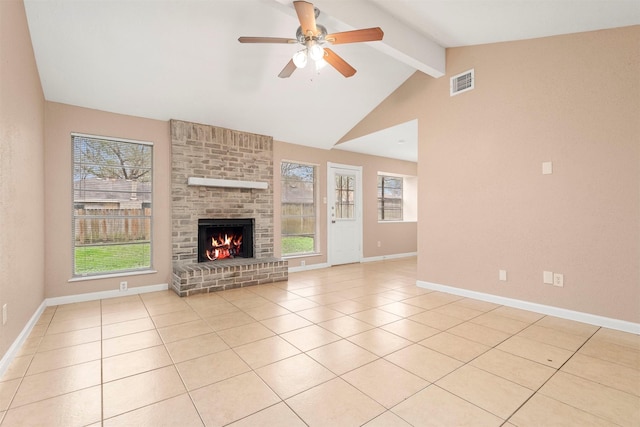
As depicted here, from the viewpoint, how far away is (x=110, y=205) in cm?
410

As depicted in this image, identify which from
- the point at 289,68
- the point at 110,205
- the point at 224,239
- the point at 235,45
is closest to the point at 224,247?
the point at 224,239

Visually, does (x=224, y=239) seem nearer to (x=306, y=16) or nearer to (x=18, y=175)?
(x=18, y=175)

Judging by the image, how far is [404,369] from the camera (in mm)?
2143

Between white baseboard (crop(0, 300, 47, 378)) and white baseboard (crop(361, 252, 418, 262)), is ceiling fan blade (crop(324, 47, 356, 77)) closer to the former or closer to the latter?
white baseboard (crop(0, 300, 47, 378))

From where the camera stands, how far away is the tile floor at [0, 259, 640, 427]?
1.68 meters

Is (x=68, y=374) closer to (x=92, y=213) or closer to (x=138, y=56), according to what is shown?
(x=92, y=213)

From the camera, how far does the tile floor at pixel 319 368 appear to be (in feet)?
5.51

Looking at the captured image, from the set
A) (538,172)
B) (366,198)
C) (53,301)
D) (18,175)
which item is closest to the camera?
(18,175)

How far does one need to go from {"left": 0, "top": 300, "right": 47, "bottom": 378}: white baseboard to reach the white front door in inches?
172

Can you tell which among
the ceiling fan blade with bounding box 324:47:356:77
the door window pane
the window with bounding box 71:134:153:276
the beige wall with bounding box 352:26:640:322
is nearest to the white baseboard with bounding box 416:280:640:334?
the beige wall with bounding box 352:26:640:322

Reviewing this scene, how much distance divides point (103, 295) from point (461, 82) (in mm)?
5432

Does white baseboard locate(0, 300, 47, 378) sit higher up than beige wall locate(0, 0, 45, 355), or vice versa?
beige wall locate(0, 0, 45, 355)

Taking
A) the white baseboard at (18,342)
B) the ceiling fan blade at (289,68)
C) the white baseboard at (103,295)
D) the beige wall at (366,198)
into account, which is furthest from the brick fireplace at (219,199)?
the ceiling fan blade at (289,68)

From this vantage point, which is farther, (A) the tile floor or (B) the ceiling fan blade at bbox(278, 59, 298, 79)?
(B) the ceiling fan blade at bbox(278, 59, 298, 79)
